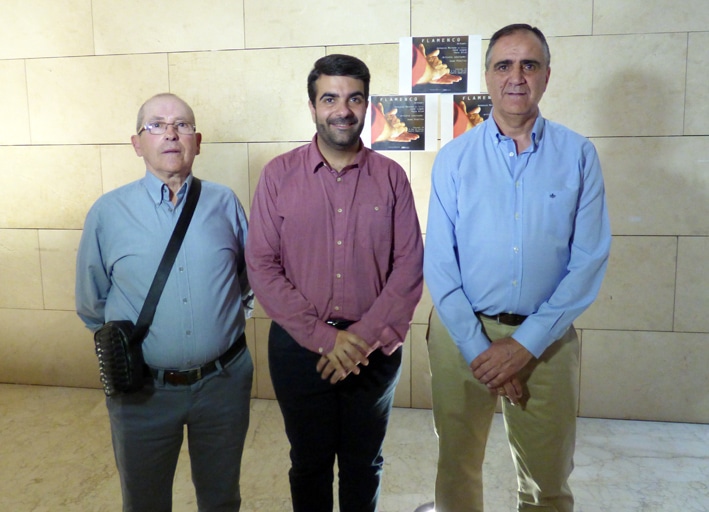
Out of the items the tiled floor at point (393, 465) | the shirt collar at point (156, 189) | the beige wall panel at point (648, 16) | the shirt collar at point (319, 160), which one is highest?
the beige wall panel at point (648, 16)

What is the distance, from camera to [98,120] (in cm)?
352

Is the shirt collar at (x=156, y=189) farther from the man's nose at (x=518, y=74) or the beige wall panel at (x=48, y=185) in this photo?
the beige wall panel at (x=48, y=185)

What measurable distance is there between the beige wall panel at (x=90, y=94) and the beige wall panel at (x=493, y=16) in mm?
1567

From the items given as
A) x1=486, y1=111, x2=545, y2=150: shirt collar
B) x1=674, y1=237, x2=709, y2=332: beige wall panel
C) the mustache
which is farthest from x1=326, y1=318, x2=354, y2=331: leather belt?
x1=674, y1=237, x2=709, y2=332: beige wall panel

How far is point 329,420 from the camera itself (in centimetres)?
195

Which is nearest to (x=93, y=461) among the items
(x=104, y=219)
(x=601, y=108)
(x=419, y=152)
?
(x=104, y=219)

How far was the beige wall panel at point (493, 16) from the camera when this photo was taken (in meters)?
3.05

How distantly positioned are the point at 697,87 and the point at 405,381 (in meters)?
2.29

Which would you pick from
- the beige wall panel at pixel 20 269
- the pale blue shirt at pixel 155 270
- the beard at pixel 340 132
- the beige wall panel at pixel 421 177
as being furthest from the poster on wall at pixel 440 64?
the beige wall panel at pixel 20 269

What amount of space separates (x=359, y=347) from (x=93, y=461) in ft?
6.25

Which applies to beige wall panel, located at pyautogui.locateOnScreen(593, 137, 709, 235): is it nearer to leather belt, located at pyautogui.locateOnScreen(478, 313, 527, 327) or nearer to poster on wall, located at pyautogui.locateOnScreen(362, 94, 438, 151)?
poster on wall, located at pyautogui.locateOnScreen(362, 94, 438, 151)

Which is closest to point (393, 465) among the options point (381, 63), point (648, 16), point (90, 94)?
point (381, 63)

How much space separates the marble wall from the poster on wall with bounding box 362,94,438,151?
0.07 m

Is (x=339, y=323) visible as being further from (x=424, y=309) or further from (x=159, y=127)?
(x=424, y=309)
